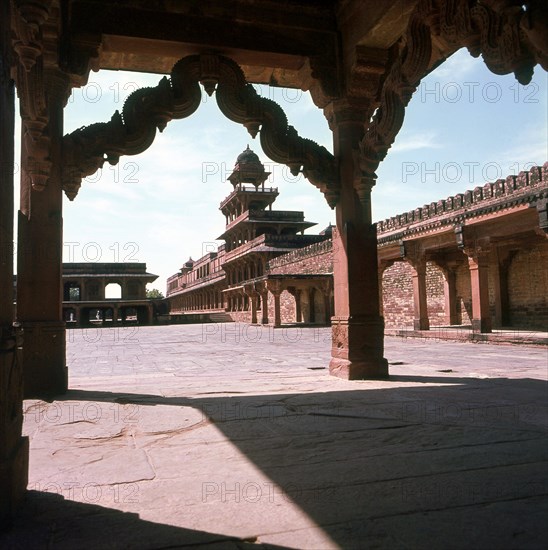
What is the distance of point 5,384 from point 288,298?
30.9 meters

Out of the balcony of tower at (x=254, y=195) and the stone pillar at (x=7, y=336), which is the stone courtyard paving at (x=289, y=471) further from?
the balcony of tower at (x=254, y=195)

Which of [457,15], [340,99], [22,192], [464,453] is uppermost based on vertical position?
[340,99]

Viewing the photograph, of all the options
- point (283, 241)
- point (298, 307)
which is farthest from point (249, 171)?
point (298, 307)

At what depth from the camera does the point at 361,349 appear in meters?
5.14

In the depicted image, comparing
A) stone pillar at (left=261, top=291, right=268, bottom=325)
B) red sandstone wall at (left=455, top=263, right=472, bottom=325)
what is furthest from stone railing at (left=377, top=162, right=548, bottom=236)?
stone pillar at (left=261, top=291, right=268, bottom=325)

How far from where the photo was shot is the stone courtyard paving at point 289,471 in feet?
5.31

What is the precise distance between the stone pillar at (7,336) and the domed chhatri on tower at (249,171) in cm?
4229

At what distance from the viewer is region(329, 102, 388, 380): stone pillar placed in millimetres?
5137

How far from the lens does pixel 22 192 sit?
452 cm

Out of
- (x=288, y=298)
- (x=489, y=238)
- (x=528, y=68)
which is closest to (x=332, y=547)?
(x=528, y=68)

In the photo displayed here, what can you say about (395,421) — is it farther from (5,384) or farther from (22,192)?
(22,192)

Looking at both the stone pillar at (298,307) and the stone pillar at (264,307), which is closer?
the stone pillar at (264,307)

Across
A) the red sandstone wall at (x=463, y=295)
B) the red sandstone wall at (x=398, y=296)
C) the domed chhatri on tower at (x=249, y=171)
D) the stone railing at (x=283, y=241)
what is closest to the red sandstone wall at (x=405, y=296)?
the red sandstone wall at (x=398, y=296)

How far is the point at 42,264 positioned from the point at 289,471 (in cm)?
315
